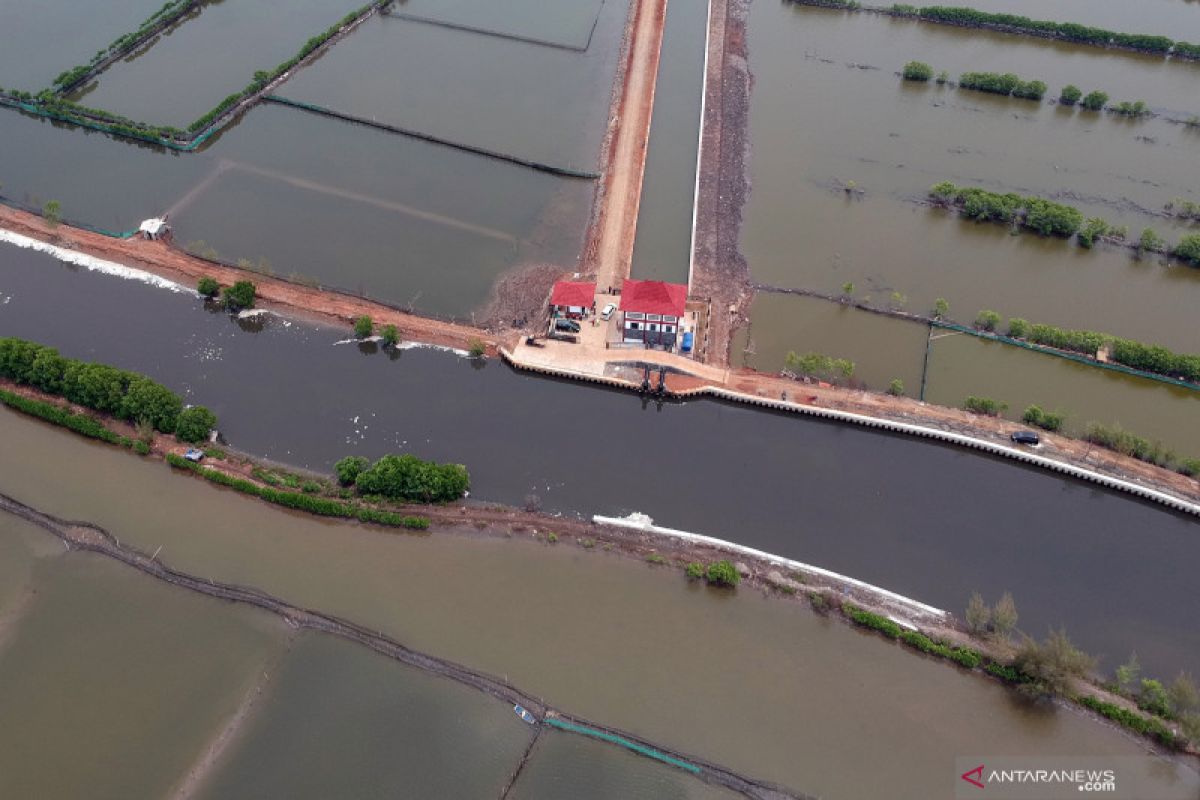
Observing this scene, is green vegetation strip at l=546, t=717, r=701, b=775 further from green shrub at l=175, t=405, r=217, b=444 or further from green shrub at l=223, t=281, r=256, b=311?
green shrub at l=223, t=281, r=256, b=311

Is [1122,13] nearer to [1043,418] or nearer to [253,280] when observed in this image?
[1043,418]

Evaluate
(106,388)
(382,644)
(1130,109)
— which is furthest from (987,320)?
(106,388)

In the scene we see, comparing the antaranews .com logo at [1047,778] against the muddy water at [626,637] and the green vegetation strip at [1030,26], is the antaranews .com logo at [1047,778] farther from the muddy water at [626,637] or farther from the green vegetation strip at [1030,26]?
the green vegetation strip at [1030,26]

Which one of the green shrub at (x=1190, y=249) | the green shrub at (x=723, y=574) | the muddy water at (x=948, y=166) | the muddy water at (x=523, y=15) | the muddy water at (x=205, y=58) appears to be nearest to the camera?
the green shrub at (x=723, y=574)

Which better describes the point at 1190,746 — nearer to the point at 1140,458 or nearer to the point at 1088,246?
the point at 1140,458

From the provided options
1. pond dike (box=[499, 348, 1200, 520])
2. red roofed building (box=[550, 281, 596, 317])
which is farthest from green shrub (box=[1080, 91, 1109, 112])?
red roofed building (box=[550, 281, 596, 317])

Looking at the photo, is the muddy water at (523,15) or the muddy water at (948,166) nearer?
the muddy water at (948,166)

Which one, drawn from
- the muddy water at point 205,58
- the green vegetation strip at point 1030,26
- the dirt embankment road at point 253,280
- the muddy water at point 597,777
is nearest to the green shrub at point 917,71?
the green vegetation strip at point 1030,26

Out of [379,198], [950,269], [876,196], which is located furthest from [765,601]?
[379,198]
